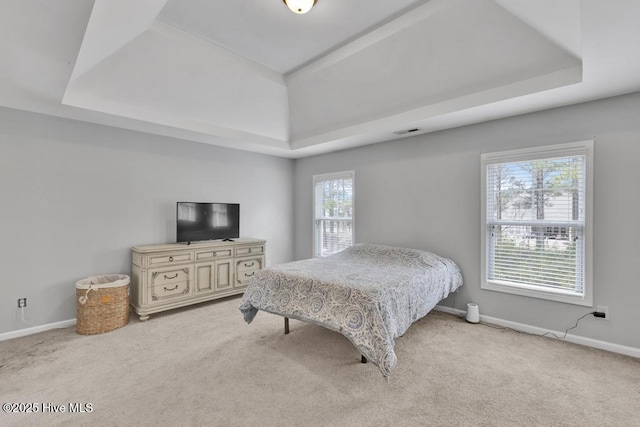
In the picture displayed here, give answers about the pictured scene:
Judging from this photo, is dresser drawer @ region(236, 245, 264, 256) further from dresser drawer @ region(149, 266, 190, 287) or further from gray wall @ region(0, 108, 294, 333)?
gray wall @ region(0, 108, 294, 333)

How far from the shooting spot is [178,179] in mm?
4219

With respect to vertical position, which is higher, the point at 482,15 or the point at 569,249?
the point at 482,15

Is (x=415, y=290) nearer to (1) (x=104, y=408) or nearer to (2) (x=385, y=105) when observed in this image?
(2) (x=385, y=105)

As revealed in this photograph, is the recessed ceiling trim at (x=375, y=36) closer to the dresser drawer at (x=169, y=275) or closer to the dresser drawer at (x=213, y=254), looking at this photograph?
the dresser drawer at (x=213, y=254)

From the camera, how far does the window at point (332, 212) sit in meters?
4.97

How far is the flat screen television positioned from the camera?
402 centimetres

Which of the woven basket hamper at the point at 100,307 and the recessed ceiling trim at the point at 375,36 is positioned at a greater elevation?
the recessed ceiling trim at the point at 375,36

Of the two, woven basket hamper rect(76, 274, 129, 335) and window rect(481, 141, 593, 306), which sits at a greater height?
window rect(481, 141, 593, 306)

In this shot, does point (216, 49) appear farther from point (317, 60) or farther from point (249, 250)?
point (249, 250)

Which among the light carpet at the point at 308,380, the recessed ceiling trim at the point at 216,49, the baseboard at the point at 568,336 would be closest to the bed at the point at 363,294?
the light carpet at the point at 308,380

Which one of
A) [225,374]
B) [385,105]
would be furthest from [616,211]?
[225,374]

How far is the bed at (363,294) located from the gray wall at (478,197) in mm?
512

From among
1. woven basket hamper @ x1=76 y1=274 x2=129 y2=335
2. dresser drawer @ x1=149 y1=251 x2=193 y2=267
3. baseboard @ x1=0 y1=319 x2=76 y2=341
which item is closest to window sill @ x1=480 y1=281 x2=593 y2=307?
dresser drawer @ x1=149 y1=251 x2=193 y2=267

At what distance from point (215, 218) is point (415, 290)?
9.99ft
